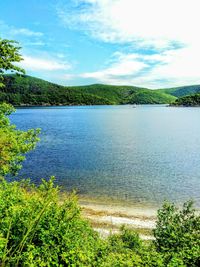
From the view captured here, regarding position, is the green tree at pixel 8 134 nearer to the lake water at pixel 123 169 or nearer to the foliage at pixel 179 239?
the lake water at pixel 123 169

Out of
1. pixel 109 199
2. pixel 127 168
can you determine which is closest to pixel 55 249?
pixel 109 199

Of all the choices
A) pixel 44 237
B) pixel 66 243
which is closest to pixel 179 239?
pixel 66 243

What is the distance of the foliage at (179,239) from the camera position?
9242mm

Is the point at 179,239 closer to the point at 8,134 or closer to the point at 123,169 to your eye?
the point at 8,134

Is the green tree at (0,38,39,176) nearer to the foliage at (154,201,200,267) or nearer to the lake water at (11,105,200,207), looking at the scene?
the lake water at (11,105,200,207)

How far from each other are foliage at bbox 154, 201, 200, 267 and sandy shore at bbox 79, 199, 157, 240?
27.5 feet

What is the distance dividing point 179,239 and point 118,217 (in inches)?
571

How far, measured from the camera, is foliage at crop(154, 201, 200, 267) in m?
9.24

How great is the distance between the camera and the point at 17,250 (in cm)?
898

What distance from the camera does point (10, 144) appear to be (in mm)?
17703

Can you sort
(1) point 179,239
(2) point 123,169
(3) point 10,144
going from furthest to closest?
(2) point 123,169, (3) point 10,144, (1) point 179,239

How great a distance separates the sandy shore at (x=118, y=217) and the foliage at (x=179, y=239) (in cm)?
840

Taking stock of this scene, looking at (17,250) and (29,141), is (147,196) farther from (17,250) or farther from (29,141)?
(17,250)

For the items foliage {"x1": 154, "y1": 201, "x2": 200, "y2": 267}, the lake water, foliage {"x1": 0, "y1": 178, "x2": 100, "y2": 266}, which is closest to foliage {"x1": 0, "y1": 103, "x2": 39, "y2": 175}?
the lake water
